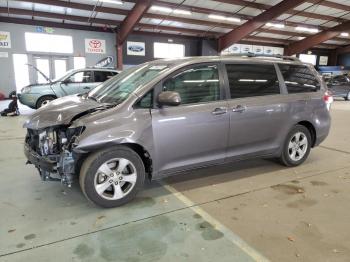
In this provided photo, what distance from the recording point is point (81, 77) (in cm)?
931

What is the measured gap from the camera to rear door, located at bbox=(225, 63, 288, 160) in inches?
134

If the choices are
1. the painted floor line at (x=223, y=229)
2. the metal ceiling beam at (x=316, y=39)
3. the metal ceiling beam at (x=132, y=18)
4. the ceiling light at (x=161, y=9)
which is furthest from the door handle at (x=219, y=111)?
the metal ceiling beam at (x=316, y=39)

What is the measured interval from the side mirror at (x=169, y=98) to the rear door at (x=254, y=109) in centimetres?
79

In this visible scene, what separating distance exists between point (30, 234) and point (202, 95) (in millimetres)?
2137

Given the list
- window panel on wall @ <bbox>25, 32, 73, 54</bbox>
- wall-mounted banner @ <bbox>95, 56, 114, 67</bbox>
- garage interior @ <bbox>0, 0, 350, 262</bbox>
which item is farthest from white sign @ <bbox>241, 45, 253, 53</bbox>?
garage interior @ <bbox>0, 0, 350, 262</bbox>

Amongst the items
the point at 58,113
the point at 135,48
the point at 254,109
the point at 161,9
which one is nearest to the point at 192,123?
the point at 254,109

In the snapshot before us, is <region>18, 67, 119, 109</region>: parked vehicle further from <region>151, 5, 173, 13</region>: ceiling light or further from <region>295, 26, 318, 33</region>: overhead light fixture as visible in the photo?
<region>295, 26, 318, 33</region>: overhead light fixture

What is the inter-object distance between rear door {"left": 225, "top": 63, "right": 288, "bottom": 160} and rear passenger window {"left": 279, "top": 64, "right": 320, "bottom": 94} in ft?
0.51

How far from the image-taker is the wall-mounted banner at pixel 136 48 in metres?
18.0

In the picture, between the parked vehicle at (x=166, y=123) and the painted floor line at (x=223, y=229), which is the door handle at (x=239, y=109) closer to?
the parked vehicle at (x=166, y=123)

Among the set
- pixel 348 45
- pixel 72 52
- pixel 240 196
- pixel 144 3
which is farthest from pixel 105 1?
pixel 348 45

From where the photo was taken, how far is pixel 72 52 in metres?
16.2

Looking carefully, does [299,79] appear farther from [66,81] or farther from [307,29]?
[307,29]

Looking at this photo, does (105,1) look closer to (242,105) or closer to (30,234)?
(242,105)
